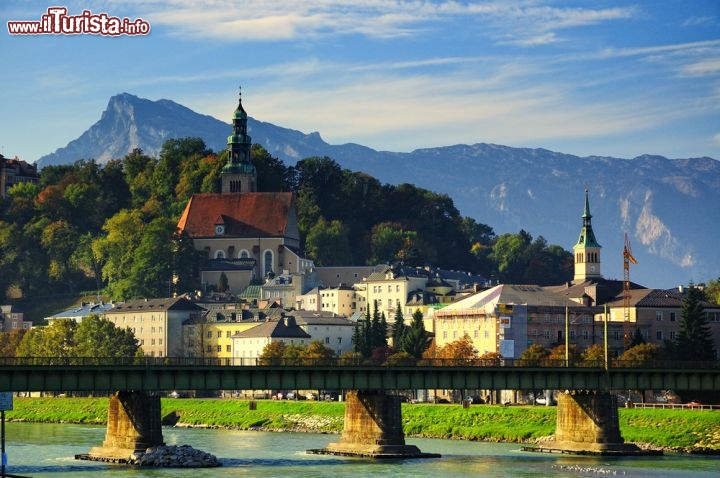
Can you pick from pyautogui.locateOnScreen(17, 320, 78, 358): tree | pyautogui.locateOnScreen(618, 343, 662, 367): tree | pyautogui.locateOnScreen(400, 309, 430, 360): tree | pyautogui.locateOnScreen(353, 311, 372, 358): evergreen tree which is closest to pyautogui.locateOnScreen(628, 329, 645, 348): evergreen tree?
pyautogui.locateOnScreen(618, 343, 662, 367): tree

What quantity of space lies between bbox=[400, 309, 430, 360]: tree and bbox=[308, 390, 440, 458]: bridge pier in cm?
7702

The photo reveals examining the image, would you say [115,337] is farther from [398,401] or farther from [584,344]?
[398,401]

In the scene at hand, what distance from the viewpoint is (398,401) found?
96.1 meters

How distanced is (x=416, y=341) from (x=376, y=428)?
268 feet

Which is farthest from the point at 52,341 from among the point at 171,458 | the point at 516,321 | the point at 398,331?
the point at 171,458

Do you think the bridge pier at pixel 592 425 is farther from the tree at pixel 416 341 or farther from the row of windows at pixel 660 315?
the row of windows at pixel 660 315

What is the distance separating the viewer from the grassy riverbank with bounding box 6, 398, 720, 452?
347ft

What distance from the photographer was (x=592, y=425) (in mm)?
99125

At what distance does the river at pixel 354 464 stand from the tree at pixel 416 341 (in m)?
62.5

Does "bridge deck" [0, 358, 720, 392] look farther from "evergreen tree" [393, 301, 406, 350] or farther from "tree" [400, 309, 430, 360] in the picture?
"evergreen tree" [393, 301, 406, 350]

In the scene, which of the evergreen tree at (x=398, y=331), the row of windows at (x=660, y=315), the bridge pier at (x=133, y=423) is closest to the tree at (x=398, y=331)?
the evergreen tree at (x=398, y=331)

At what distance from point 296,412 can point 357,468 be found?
143 ft

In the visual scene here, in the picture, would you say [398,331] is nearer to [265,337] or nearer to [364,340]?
[364,340]

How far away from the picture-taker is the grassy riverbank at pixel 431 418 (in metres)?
106
